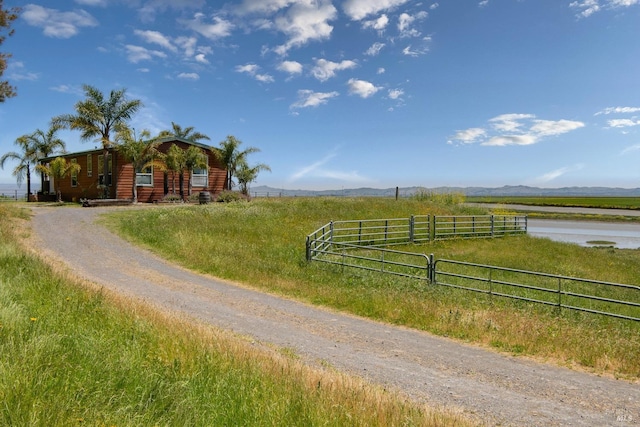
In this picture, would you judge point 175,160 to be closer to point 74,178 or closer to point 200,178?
point 200,178

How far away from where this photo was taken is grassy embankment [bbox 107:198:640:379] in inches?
324

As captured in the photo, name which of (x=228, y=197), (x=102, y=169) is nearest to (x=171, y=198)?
(x=228, y=197)

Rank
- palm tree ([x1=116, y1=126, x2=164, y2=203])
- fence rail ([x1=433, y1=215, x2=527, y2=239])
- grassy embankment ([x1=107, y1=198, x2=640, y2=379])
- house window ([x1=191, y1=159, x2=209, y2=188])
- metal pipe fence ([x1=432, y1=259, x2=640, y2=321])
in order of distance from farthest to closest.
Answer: house window ([x1=191, y1=159, x2=209, y2=188]), palm tree ([x1=116, y1=126, x2=164, y2=203]), fence rail ([x1=433, y1=215, x2=527, y2=239]), metal pipe fence ([x1=432, y1=259, x2=640, y2=321]), grassy embankment ([x1=107, y1=198, x2=640, y2=379])

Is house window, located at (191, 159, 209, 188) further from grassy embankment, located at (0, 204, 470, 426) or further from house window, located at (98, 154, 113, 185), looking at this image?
grassy embankment, located at (0, 204, 470, 426)

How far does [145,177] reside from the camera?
128ft

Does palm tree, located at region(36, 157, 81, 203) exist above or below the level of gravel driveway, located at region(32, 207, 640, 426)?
above

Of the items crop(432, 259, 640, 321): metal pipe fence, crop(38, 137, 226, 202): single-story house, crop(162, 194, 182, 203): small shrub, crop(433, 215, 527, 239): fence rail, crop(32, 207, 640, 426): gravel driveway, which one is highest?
crop(38, 137, 226, 202): single-story house

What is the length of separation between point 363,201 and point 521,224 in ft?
47.6

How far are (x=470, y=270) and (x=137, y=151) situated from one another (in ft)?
98.1

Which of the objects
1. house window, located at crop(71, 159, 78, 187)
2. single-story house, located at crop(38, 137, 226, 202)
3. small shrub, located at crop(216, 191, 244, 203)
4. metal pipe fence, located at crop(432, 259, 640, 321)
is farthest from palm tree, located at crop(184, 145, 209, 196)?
metal pipe fence, located at crop(432, 259, 640, 321)

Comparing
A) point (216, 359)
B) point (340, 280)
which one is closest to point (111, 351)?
point (216, 359)

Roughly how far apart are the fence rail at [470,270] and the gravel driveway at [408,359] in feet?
10.6

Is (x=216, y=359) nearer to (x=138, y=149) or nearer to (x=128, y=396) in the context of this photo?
(x=128, y=396)

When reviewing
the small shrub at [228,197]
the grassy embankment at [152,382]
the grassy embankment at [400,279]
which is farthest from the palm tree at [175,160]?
the grassy embankment at [152,382]
